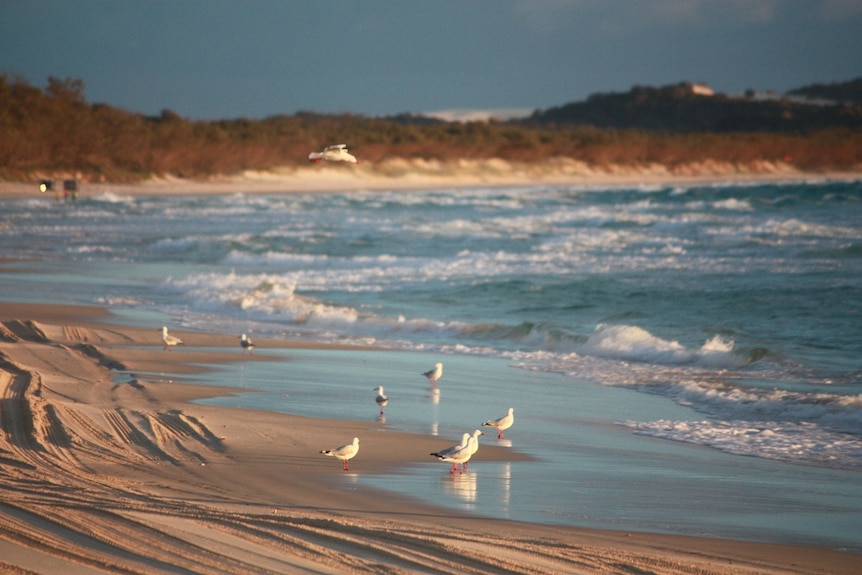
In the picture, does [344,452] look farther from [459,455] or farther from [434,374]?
[434,374]

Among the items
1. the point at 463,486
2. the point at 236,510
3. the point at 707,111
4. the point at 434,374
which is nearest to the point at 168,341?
the point at 434,374

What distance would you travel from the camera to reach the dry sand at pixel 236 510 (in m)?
4.99

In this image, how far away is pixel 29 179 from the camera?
5025 centimetres

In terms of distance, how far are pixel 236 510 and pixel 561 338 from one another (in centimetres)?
912

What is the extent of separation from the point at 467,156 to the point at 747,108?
70.4 meters

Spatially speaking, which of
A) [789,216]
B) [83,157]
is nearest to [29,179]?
[83,157]

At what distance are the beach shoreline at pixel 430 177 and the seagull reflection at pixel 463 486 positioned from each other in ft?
133

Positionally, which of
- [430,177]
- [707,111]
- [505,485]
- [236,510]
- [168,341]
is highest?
[707,111]

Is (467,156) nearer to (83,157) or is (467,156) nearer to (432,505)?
(83,157)

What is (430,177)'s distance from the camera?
236 feet

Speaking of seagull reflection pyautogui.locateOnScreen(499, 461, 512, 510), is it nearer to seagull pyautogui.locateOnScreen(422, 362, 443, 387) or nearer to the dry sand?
the dry sand

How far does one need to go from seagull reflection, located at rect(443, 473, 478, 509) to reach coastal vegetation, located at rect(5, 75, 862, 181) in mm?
46464

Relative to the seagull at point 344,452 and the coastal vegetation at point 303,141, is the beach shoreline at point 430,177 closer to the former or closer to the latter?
the coastal vegetation at point 303,141

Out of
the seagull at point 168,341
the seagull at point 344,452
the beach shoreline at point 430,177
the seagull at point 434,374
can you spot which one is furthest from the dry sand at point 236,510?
the beach shoreline at point 430,177
